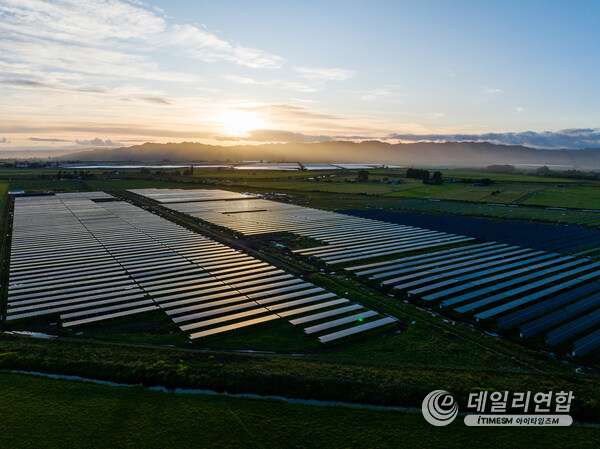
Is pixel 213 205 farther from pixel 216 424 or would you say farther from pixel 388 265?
pixel 216 424

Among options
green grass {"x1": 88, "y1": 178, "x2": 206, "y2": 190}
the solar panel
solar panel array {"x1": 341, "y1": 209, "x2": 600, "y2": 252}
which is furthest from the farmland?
green grass {"x1": 88, "y1": 178, "x2": 206, "y2": 190}

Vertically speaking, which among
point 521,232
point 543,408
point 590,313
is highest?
point 521,232

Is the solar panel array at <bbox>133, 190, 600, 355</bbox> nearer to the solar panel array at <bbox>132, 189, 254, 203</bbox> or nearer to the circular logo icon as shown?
the circular logo icon

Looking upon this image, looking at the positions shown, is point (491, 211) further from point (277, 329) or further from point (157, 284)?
point (157, 284)

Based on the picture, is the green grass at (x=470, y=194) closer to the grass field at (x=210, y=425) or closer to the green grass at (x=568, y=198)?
the green grass at (x=568, y=198)

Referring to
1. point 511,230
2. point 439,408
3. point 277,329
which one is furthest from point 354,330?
point 511,230

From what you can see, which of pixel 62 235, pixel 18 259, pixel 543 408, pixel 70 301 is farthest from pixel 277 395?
pixel 62 235

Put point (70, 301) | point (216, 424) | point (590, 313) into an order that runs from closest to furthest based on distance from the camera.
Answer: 1. point (216, 424)
2. point (590, 313)
3. point (70, 301)

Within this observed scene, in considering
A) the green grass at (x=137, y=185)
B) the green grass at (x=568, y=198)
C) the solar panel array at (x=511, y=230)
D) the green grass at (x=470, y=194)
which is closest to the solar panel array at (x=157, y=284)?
the solar panel array at (x=511, y=230)
